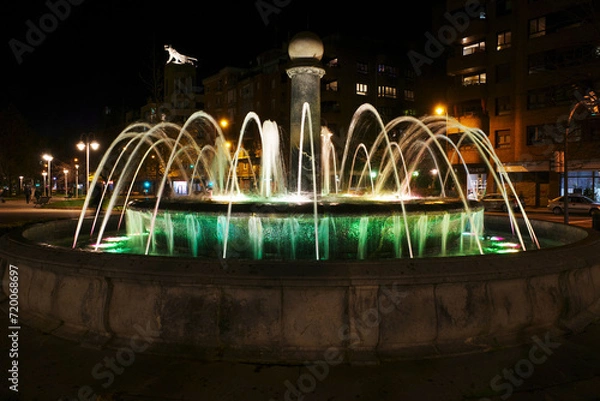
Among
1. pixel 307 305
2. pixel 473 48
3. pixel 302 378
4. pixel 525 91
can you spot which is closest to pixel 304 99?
pixel 307 305

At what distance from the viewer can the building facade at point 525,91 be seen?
38.8 m

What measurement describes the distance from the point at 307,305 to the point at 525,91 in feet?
150

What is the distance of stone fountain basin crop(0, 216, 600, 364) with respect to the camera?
4.70 meters

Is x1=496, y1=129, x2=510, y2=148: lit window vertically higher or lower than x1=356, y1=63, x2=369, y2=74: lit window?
lower

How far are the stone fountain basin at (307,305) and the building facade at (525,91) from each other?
38132mm

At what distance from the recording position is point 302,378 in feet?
13.9

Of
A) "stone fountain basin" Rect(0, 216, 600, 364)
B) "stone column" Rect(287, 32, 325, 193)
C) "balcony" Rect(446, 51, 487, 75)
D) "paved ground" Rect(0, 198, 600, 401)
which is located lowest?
"paved ground" Rect(0, 198, 600, 401)

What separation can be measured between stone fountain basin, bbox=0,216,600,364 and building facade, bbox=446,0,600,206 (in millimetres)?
38132

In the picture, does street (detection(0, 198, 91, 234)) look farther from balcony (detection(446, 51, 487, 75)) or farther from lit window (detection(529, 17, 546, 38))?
lit window (detection(529, 17, 546, 38))

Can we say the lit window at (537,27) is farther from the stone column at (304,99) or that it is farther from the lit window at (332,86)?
the stone column at (304,99)

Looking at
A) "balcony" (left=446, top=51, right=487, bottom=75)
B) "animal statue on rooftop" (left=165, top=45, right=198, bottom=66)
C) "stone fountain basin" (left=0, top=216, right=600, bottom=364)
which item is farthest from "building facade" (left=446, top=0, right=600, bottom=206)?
"animal statue on rooftop" (left=165, top=45, right=198, bottom=66)

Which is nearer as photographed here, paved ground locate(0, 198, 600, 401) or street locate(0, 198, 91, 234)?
paved ground locate(0, 198, 600, 401)

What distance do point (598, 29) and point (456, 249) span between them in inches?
422

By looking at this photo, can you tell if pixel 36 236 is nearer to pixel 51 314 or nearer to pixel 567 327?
pixel 51 314
